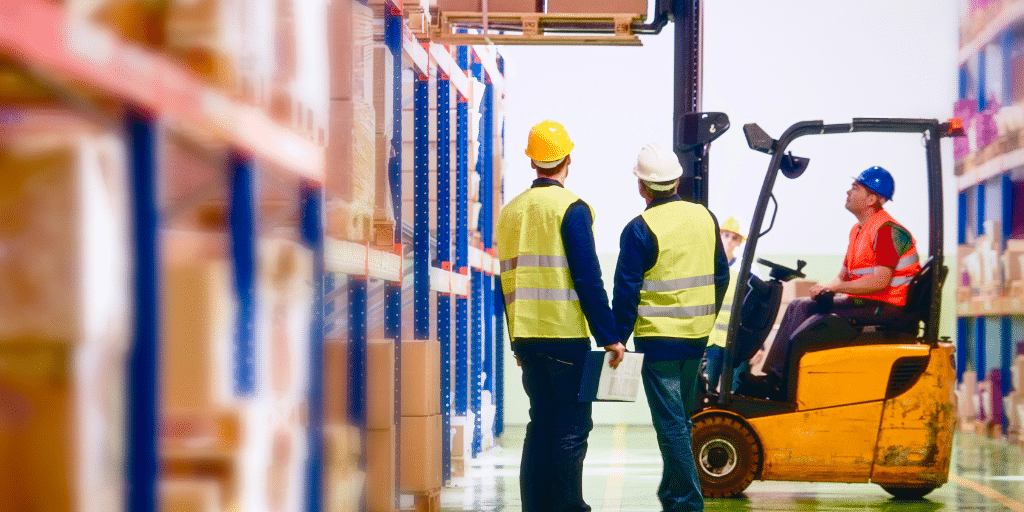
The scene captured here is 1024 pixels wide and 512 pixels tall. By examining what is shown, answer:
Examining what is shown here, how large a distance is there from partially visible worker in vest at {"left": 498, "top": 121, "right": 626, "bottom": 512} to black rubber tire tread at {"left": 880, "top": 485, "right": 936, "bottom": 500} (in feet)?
9.03

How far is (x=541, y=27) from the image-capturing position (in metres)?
6.39

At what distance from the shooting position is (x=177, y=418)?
2295 millimetres

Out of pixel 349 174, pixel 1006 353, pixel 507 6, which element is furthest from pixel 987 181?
pixel 349 174

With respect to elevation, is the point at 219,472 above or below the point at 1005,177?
below

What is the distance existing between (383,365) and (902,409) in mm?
2904

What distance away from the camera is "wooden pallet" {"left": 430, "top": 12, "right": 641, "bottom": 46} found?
6270 mm

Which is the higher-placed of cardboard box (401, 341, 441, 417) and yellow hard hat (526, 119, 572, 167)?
yellow hard hat (526, 119, 572, 167)

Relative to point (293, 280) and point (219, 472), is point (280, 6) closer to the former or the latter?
point (293, 280)

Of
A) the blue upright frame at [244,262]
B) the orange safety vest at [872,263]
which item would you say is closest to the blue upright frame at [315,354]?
the blue upright frame at [244,262]

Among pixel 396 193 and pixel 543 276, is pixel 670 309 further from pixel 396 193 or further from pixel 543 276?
pixel 396 193

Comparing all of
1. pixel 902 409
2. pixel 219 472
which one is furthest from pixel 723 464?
pixel 219 472

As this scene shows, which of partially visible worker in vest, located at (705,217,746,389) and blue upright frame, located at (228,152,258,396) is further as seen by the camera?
partially visible worker in vest, located at (705,217,746,389)

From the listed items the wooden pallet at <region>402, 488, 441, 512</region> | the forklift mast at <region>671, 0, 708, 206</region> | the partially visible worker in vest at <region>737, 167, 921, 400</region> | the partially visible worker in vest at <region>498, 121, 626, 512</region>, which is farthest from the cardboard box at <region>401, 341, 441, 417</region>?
the partially visible worker in vest at <region>737, 167, 921, 400</region>

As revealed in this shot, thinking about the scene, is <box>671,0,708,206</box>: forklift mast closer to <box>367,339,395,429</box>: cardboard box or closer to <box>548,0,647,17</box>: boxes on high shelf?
<box>548,0,647,17</box>: boxes on high shelf
